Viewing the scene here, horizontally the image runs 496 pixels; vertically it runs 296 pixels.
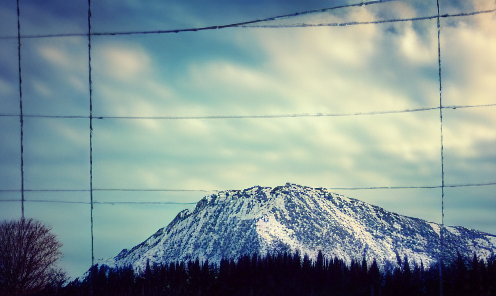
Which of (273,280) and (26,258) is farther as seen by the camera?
(273,280)

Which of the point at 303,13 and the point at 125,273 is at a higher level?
the point at 303,13

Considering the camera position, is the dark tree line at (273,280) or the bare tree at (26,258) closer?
the bare tree at (26,258)

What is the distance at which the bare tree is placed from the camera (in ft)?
232

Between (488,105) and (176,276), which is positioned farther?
(176,276)

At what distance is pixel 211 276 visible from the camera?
10981 centimetres

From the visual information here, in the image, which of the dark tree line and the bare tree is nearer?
the bare tree

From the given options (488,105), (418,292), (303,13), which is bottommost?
(418,292)

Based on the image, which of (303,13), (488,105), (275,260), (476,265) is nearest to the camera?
(303,13)

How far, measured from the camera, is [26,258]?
2896 inches

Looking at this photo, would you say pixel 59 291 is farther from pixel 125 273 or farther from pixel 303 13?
pixel 125 273

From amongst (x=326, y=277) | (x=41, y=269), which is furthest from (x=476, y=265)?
(x=41, y=269)

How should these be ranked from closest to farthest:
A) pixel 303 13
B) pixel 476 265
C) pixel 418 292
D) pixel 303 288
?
pixel 303 13 < pixel 476 265 < pixel 418 292 < pixel 303 288

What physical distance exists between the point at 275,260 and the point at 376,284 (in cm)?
3280

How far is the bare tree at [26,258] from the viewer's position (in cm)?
7056
